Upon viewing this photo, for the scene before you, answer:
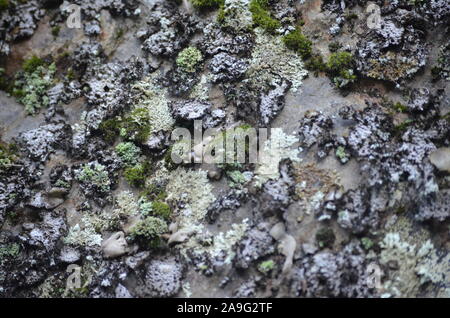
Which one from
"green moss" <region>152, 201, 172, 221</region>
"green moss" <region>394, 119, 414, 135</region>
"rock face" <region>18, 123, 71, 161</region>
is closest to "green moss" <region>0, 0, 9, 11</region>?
"rock face" <region>18, 123, 71, 161</region>

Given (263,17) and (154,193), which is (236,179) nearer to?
(154,193)

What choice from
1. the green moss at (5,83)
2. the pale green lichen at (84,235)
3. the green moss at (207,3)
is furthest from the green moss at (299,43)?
the green moss at (5,83)

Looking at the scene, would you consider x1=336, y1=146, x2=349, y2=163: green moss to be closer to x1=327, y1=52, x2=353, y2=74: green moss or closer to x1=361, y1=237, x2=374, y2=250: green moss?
x1=361, y1=237, x2=374, y2=250: green moss

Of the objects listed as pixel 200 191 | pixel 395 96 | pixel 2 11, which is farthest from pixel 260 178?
pixel 2 11

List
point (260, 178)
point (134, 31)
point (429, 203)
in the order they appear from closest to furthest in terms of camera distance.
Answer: point (429, 203) < point (260, 178) < point (134, 31)

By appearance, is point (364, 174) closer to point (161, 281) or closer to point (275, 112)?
point (275, 112)

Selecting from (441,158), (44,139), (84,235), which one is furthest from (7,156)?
Result: (441,158)

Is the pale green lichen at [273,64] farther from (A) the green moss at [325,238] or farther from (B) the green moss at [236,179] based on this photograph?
(A) the green moss at [325,238]
